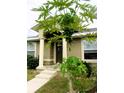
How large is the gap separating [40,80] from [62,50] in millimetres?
2790

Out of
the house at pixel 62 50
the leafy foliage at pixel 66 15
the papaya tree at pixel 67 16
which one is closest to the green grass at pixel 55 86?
the papaya tree at pixel 67 16

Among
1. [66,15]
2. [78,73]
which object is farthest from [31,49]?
[66,15]

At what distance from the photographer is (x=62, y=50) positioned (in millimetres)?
12391

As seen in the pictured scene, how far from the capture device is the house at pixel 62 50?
1107 centimetres

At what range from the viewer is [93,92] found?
783 cm

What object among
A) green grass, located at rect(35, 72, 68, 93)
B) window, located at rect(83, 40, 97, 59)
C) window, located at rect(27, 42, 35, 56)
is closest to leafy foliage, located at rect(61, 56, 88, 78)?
green grass, located at rect(35, 72, 68, 93)

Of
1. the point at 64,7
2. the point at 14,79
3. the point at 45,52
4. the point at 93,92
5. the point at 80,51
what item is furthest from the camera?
the point at 45,52

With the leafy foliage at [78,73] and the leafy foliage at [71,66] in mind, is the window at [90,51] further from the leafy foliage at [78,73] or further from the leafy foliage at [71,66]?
the leafy foliage at [71,66]

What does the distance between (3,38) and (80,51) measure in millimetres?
10241

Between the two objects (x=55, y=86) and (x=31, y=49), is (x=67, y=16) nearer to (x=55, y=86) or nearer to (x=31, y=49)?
(x=55, y=86)

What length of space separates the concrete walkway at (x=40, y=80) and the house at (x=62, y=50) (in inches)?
38.5

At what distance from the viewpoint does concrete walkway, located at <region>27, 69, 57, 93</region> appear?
9042 mm
